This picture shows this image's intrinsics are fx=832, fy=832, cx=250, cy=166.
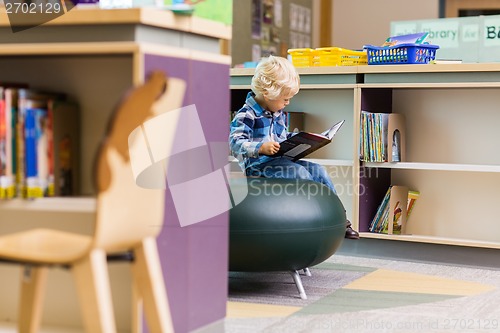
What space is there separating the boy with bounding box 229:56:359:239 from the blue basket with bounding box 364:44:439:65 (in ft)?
2.03

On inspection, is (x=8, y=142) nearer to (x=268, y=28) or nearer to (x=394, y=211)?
(x=394, y=211)

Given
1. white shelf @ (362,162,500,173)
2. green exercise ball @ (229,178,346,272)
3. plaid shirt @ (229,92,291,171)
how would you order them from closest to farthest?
1. green exercise ball @ (229,178,346,272)
2. plaid shirt @ (229,92,291,171)
3. white shelf @ (362,162,500,173)

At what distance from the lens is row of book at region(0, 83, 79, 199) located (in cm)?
215

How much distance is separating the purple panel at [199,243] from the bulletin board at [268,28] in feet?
12.8

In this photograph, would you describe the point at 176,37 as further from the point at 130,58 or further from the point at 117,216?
the point at 117,216

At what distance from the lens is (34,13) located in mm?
2244

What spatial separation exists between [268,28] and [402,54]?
9.92 feet

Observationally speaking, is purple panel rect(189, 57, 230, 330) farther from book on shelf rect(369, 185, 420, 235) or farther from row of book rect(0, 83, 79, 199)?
book on shelf rect(369, 185, 420, 235)

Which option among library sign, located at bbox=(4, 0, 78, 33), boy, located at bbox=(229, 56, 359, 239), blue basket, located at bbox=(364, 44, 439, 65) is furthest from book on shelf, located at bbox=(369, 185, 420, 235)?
library sign, located at bbox=(4, 0, 78, 33)

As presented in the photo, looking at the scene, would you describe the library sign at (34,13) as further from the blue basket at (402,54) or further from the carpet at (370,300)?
the blue basket at (402,54)

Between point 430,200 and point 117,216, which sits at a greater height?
point 117,216

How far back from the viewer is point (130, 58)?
2.28 metres

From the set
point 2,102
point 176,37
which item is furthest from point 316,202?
point 2,102

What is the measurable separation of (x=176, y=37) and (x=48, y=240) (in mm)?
683
